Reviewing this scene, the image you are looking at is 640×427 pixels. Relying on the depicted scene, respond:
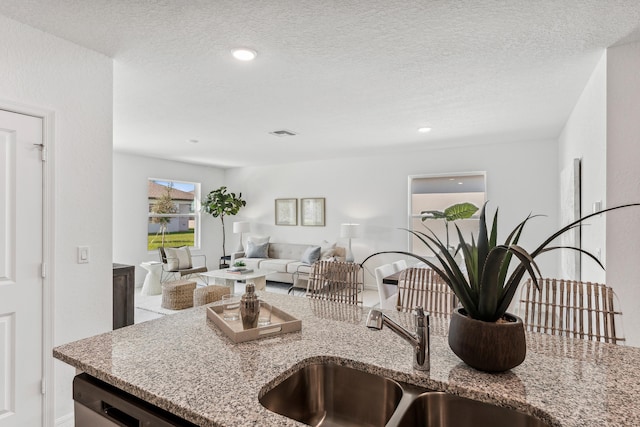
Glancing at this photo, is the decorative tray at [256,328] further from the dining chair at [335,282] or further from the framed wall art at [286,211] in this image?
the framed wall art at [286,211]

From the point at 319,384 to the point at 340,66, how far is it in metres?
2.16

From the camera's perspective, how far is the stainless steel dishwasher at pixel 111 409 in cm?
103

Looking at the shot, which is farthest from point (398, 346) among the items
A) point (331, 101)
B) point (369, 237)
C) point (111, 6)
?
point (369, 237)

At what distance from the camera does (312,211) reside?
725 cm

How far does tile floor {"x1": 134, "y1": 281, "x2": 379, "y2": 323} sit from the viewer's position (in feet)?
15.6

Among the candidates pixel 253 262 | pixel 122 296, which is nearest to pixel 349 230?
pixel 253 262

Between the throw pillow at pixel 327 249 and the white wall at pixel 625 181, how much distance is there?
14.5 ft

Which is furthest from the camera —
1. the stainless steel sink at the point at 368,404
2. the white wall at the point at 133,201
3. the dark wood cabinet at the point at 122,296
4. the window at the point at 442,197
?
the white wall at the point at 133,201

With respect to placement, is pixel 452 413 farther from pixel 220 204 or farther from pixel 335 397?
pixel 220 204

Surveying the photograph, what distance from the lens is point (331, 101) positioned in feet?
11.2

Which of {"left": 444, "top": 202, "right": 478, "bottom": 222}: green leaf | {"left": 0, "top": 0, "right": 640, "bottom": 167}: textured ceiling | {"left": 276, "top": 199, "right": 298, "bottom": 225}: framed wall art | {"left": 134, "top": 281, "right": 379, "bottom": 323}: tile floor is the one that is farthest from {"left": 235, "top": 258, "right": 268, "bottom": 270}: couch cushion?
{"left": 444, "top": 202, "right": 478, "bottom": 222}: green leaf

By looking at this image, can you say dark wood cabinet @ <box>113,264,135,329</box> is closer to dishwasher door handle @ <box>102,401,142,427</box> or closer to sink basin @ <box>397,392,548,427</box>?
dishwasher door handle @ <box>102,401,142,427</box>

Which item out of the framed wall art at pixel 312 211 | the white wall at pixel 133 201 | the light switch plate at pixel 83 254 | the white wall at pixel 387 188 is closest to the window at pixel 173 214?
the white wall at pixel 133 201

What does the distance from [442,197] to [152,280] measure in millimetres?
5065
